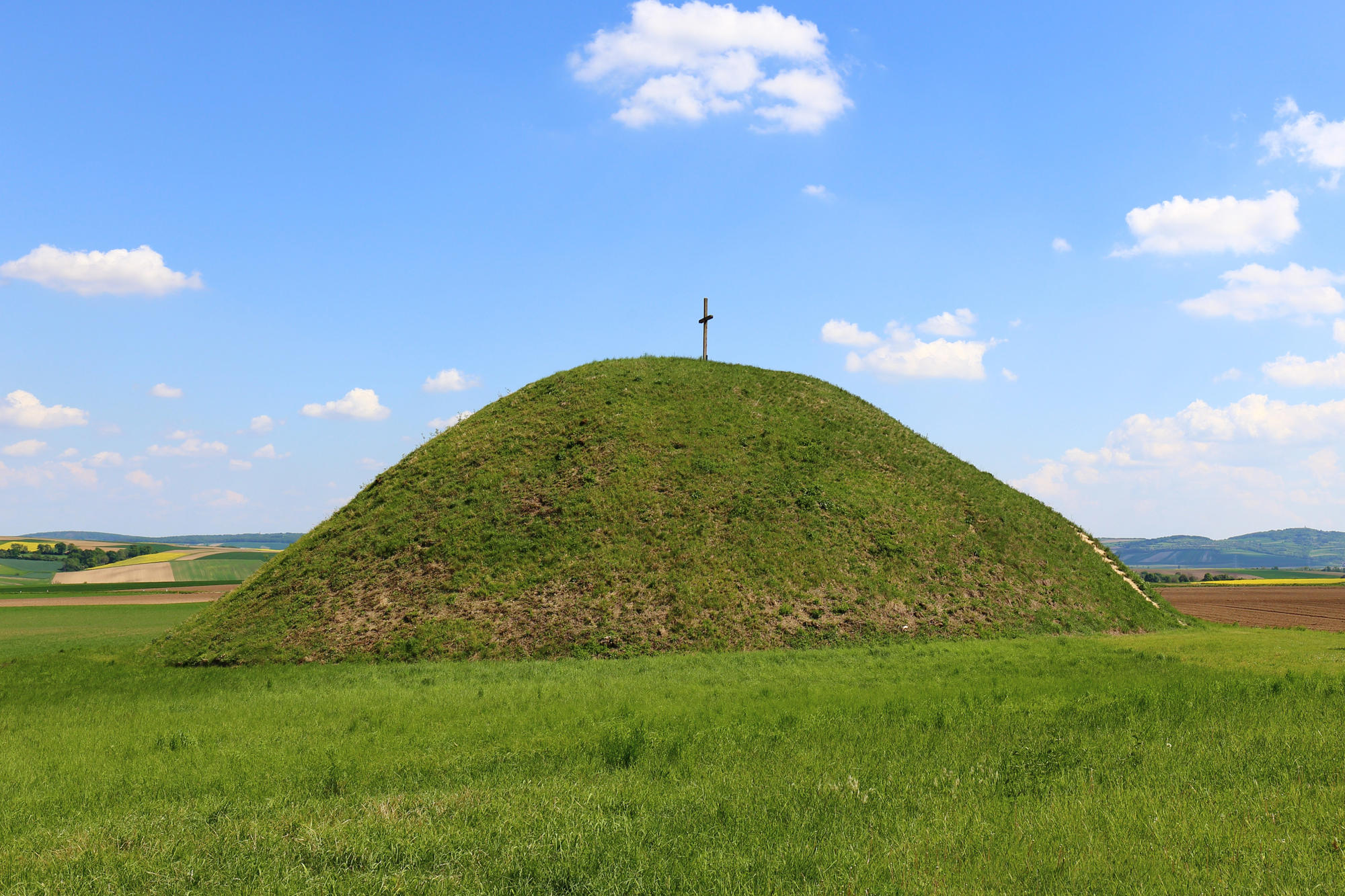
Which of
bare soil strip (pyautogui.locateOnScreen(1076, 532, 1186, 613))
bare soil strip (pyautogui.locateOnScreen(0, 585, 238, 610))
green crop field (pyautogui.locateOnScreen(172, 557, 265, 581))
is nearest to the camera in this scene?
bare soil strip (pyautogui.locateOnScreen(1076, 532, 1186, 613))

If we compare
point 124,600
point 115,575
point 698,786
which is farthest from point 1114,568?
point 115,575

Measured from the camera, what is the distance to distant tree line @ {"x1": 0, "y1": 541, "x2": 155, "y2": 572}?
372 ft

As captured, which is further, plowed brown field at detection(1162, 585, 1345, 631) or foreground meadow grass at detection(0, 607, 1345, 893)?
plowed brown field at detection(1162, 585, 1345, 631)

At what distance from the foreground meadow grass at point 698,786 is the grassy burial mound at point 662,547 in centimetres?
702

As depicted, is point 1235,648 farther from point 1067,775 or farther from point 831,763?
point 831,763

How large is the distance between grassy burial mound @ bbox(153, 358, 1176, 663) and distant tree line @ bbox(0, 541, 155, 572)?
10657 centimetres

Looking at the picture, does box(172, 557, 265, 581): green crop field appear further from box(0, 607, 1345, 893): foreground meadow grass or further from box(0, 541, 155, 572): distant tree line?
box(0, 607, 1345, 893): foreground meadow grass

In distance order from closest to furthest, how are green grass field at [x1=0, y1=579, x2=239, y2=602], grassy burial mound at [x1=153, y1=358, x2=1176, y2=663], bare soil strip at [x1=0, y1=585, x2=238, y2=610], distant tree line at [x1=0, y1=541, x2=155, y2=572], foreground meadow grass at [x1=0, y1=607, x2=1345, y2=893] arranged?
foreground meadow grass at [x1=0, y1=607, x2=1345, y2=893] → grassy burial mound at [x1=153, y1=358, x2=1176, y2=663] → bare soil strip at [x1=0, y1=585, x2=238, y2=610] → green grass field at [x1=0, y1=579, x2=239, y2=602] → distant tree line at [x1=0, y1=541, x2=155, y2=572]

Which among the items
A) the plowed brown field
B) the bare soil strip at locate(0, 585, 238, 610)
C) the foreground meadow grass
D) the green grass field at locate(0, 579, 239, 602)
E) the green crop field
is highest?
the foreground meadow grass

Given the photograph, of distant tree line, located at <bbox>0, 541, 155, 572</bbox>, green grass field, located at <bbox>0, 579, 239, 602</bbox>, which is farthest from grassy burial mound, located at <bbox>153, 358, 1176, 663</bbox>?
distant tree line, located at <bbox>0, 541, 155, 572</bbox>

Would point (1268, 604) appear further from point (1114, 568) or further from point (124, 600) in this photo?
point (124, 600)

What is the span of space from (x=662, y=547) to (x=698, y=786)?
60.2ft

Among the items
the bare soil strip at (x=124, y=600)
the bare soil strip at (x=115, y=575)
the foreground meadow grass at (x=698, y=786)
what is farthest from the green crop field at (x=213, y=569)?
the foreground meadow grass at (x=698, y=786)

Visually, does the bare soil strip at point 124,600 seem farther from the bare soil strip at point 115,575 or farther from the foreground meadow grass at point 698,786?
the foreground meadow grass at point 698,786
